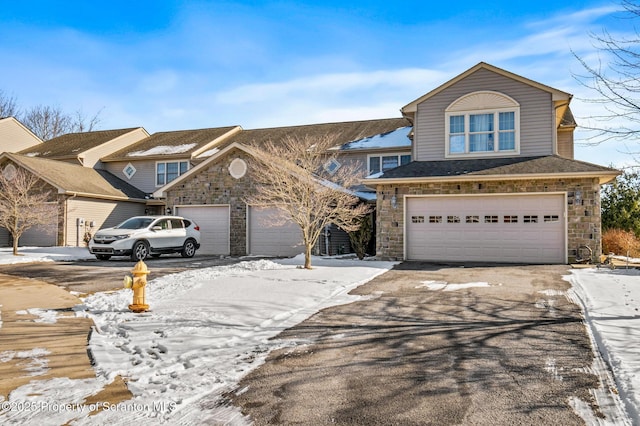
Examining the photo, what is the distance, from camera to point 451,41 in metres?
11.7

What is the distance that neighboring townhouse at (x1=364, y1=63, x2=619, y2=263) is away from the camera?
1389 centimetres

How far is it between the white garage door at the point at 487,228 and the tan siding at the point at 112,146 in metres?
19.2

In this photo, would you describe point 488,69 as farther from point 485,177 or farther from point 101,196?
point 101,196

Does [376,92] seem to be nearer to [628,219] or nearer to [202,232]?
[202,232]

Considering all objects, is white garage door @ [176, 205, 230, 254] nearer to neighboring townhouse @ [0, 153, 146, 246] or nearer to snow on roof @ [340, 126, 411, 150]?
neighboring townhouse @ [0, 153, 146, 246]

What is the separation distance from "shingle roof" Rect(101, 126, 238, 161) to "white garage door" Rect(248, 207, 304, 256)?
783 cm

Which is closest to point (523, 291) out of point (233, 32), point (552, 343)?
point (552, 343)

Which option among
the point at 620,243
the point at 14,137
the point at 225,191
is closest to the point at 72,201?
the point at 225,191

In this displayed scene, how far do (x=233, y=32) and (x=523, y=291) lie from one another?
971 cm

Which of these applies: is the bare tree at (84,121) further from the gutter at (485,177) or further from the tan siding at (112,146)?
the gutter at (485,177)

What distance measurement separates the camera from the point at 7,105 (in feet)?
143

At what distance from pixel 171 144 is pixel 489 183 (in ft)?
60.7

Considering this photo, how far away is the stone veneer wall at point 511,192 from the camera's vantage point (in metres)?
13.7

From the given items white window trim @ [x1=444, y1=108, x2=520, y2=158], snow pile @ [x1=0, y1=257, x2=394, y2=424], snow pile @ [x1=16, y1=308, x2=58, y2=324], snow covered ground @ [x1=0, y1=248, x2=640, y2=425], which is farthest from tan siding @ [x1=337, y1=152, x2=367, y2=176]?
snow pile @ [x1=16, y1=308, x2=58, y2=324]
